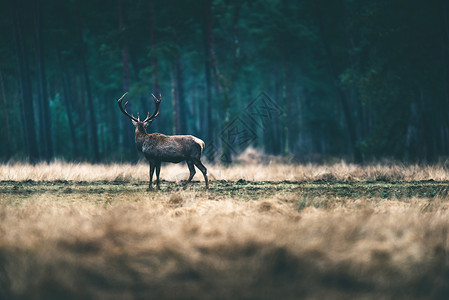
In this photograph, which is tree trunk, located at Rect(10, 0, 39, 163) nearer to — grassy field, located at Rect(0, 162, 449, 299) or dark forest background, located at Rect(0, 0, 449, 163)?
dark forest background, located at Rect(0, 0, 449, 163)

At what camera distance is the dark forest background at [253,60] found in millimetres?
18250

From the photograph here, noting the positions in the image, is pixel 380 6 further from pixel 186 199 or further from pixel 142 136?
pixel 186 199

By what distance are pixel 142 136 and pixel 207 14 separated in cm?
1411

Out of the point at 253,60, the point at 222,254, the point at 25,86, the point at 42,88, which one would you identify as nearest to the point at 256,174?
the point at 222,254

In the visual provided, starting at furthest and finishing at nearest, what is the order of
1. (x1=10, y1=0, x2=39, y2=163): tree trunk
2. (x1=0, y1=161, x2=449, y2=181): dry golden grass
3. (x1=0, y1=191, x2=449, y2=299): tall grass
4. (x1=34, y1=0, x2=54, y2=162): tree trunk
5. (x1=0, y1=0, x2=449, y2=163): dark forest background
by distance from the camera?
(x1=34, y1=0, x2=54, y2=162): tree trunk < (x1=10, y1=0, x2=39, y2=163): tree trunk < (x1=0, y1=0, x2=449, y2=163): dark forest background < (x1=0, y1=161, x2=449, y2=181): dry golden grass < (x1=0, y1=191, x2=449, y2=299): tall grass

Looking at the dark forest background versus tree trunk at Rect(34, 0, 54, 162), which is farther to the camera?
tree trunk at Rect(34, 0, 54, 162)

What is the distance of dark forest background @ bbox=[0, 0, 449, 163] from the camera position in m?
18.2

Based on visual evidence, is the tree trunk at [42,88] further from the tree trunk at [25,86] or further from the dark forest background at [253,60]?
the tree trunk at [25,86]

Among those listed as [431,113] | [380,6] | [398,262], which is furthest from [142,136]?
[431,113]

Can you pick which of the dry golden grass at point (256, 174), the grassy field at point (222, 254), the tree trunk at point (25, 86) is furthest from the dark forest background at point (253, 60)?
the grassy field at point (222, 254)

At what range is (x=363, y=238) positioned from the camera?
15.8ft

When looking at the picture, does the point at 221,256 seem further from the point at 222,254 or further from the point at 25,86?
the point at 25,86

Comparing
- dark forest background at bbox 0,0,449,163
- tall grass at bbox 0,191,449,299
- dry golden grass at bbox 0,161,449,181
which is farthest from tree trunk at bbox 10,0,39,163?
tall grass at bbox 0,191,449,299

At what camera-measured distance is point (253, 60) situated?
23438 mm
